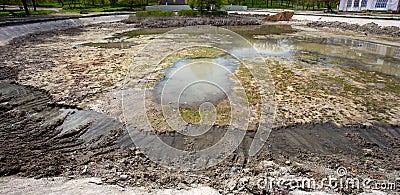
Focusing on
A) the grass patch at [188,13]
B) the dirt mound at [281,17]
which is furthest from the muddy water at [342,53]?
the grass patch at [188,13]

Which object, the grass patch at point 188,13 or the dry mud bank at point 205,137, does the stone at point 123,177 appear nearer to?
the dry mud bank at point 205,137

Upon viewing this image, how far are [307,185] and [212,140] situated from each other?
233 centimetres

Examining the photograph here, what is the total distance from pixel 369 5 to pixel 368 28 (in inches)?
741

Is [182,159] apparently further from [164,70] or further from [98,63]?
[98,63]

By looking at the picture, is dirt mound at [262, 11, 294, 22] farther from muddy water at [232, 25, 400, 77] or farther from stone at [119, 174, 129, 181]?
stone at [119, 174, 129, 181]

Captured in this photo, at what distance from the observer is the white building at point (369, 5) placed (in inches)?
1404

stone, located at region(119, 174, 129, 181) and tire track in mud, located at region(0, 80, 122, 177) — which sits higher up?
tire track in mud, located at region(0, 80, 122, 177)

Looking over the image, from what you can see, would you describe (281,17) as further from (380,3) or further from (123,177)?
(123,177)

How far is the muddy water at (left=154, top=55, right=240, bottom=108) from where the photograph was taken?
8.36 metres

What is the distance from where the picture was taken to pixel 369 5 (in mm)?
39906

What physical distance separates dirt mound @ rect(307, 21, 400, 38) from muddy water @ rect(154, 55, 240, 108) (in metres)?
19.7

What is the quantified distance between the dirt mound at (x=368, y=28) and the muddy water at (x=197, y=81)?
64.7 ft

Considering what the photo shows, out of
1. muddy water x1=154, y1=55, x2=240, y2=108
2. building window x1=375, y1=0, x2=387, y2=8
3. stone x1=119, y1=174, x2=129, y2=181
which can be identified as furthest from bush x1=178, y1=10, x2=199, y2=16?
stone x1=119, y1=174, x2=129, y2=181

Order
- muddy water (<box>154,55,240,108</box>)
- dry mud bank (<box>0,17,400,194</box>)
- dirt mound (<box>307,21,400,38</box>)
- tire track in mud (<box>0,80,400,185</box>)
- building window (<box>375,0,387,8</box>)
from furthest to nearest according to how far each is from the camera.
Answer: building window (<box>375,0,387,8</box>), dirt mound (<box>307,21,400,38</box>), muddy water (<box>154,55,240,108</box>), tire track in mud (<box>0,80,400,185</box>), dry mud bank (<box>0,17,400,194</box>)
